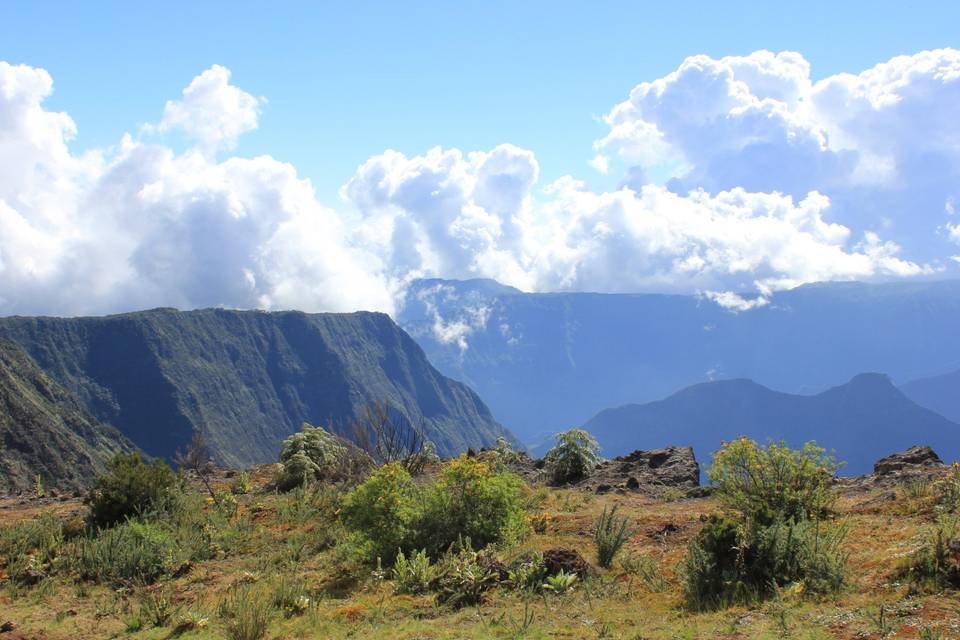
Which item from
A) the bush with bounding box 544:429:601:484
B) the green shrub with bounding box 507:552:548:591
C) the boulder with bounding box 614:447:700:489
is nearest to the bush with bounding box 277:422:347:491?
the bush with bounding box 544:429:601:484

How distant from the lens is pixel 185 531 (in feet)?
60.0

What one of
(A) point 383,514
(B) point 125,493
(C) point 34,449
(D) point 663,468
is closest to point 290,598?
(A) point 383,514

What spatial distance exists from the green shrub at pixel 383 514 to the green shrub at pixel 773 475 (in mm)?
6582

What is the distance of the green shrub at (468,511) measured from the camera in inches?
599

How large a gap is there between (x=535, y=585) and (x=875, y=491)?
12345 millimetres

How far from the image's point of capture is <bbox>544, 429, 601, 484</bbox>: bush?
91.6 ft

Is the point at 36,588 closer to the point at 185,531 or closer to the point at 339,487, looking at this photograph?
the point at 185,531

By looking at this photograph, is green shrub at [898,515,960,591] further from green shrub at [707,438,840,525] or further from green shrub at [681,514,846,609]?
green shrub at [707,438,840,525]

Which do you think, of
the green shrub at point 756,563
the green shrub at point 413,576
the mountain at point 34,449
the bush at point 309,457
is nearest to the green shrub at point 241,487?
the bush at point 309,457

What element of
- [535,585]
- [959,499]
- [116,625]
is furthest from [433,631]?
[959,499]

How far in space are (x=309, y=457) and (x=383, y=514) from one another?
1364 cm

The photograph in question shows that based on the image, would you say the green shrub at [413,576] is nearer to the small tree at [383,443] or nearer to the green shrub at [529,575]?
the green shrub at [529,575]

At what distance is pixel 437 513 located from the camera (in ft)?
50.6

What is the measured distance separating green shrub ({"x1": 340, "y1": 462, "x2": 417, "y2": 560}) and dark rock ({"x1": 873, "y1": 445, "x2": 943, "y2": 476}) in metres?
16.2
